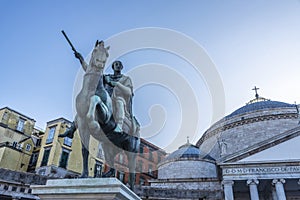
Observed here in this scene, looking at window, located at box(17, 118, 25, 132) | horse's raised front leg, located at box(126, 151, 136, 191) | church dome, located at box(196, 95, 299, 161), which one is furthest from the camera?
window, located at box(17, 118, 25, 132)

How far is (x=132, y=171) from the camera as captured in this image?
488cm

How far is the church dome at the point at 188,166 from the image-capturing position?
32906 mm

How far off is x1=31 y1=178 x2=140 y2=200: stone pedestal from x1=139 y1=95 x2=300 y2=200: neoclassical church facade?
20005 millimetres

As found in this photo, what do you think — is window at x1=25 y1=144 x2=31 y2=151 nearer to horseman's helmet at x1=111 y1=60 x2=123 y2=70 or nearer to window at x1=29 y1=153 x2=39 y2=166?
window at x1=29 y1=153 x2=39 y2=166

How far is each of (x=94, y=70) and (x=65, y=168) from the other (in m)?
29.9

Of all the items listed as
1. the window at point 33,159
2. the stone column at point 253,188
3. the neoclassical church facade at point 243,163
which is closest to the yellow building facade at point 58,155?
the window at point 33,159

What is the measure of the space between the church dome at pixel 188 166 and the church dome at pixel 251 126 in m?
2.46

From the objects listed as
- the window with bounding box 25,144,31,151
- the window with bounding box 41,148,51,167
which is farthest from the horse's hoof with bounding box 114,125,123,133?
the window with bounding box 25,144,31,151

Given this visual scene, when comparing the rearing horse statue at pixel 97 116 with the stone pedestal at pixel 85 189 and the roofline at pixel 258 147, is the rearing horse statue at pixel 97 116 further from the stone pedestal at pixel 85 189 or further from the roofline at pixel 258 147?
the roofline at pixel 258 147

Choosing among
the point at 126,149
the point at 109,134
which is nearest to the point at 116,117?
the point at 109,134

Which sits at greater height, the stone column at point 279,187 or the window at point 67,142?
the window at point 67,142

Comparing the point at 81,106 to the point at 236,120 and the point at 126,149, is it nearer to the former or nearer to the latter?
the point at 126,149

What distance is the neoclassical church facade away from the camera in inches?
876

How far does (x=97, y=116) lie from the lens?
12.7ft
